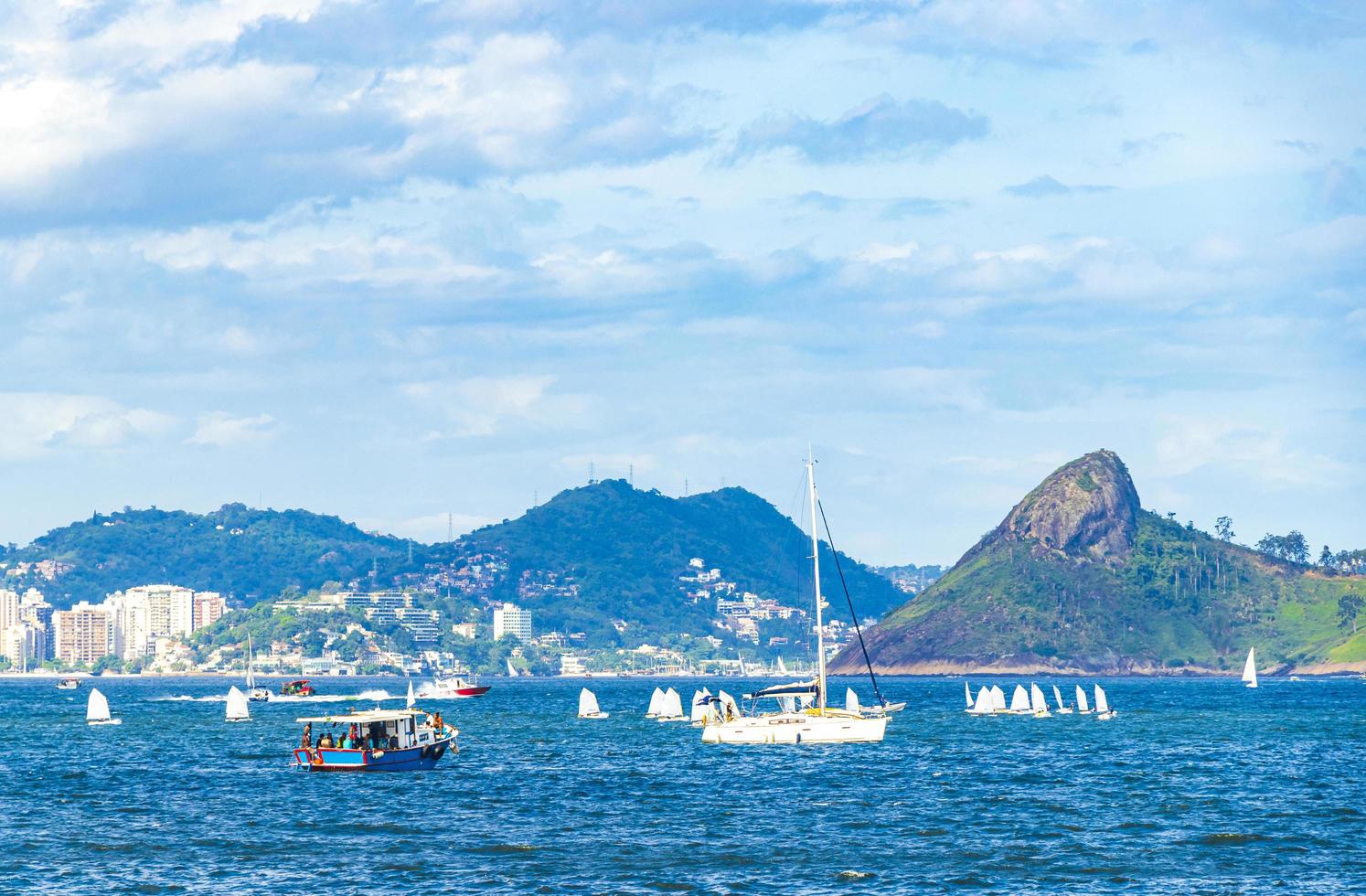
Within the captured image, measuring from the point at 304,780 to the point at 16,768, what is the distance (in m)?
26.9

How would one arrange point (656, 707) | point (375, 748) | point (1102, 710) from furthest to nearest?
point (656, 707) → point (1102, 710) → point (375, 748)

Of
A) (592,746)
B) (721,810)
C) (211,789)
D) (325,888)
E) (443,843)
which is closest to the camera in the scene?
(325,888)

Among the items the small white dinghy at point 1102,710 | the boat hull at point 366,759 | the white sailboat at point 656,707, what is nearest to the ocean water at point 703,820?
the boat hull at point 366,759

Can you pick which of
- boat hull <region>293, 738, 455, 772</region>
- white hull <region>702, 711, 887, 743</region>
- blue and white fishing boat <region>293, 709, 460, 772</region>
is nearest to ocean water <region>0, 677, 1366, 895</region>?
boat hull <region>293, 738, 455, 772</region>

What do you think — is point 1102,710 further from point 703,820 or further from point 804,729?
point 703,820

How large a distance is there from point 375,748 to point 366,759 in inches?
35.6

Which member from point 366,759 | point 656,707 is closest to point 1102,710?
point 656,707

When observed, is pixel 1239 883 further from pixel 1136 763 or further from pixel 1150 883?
pixel 1136 763

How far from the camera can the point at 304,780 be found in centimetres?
10831

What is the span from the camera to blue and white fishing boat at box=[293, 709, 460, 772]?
4380 inches

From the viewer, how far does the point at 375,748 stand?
111625mm

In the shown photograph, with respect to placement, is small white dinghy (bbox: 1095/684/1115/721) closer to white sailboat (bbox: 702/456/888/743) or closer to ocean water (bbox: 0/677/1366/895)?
ocean water (bbox: 0/677/1366/895)

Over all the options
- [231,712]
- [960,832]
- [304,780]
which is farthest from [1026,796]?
[231,712]

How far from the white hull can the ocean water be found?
173 centimetres
